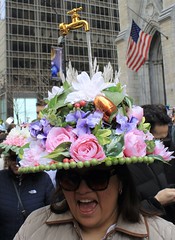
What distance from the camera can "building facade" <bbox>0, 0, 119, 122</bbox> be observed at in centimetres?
5503

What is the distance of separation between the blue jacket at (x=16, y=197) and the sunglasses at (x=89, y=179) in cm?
195

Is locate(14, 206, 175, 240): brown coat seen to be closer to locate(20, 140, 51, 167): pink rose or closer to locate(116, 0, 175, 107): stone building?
locate(20, 140, 51, 167): pink rose

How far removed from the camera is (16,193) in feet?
12.5

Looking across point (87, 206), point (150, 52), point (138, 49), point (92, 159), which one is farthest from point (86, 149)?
point (150, 52)

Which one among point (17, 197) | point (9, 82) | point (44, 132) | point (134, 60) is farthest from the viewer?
point (9, 82)

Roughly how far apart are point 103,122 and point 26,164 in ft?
1.70

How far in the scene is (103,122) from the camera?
1.94 meters

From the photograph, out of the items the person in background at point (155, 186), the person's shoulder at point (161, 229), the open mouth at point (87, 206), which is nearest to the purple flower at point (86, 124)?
the open mouth at point (87, 206)

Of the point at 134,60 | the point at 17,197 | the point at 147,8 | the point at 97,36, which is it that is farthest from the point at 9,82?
the point at 17,197

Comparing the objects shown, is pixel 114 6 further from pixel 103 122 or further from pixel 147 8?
pixel 103 122

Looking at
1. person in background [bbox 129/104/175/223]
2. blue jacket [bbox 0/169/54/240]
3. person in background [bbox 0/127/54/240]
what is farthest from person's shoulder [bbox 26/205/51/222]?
blue jacket [bbox 0/169/54/240]

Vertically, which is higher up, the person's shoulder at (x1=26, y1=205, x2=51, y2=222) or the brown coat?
the person's shoulder at (x1=26, y1=205, x2=51, y2=222)

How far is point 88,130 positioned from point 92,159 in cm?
20

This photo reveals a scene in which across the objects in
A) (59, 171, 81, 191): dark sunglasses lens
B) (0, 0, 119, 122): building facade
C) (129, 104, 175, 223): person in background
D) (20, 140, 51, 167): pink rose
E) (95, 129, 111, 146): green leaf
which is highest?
(0, 0, 119, 122): building facade
